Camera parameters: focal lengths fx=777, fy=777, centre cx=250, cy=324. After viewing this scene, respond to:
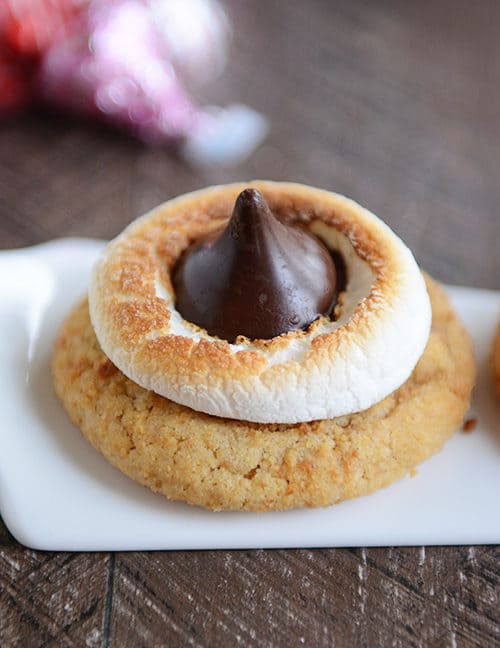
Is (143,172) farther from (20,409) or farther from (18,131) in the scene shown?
(20,409)

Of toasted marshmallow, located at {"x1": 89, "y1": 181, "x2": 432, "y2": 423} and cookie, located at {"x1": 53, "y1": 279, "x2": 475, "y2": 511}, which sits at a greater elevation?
toasted marshmallow, located at {"x1": 89, "y1": 181, "x2": 432, "y2": 423}

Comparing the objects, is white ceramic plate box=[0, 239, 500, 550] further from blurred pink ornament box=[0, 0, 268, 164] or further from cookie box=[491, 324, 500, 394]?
blurred pink ornament box=[0, 0, 268, 164]

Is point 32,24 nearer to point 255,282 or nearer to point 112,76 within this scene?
point 112,76

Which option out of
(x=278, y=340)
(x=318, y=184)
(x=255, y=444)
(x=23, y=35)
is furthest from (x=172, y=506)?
(x=23, y=35)

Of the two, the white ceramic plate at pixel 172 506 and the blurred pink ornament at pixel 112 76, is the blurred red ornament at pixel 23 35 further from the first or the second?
the white ceramic plate at pixel 172 506

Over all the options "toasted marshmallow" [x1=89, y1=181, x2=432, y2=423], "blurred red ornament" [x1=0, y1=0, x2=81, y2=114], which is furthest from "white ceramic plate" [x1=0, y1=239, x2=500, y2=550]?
"blurred red ornament" [x1=0, y1=0, x2=81, y2=114]

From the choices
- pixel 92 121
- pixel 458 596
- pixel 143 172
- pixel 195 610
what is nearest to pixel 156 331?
pixel 195 610
